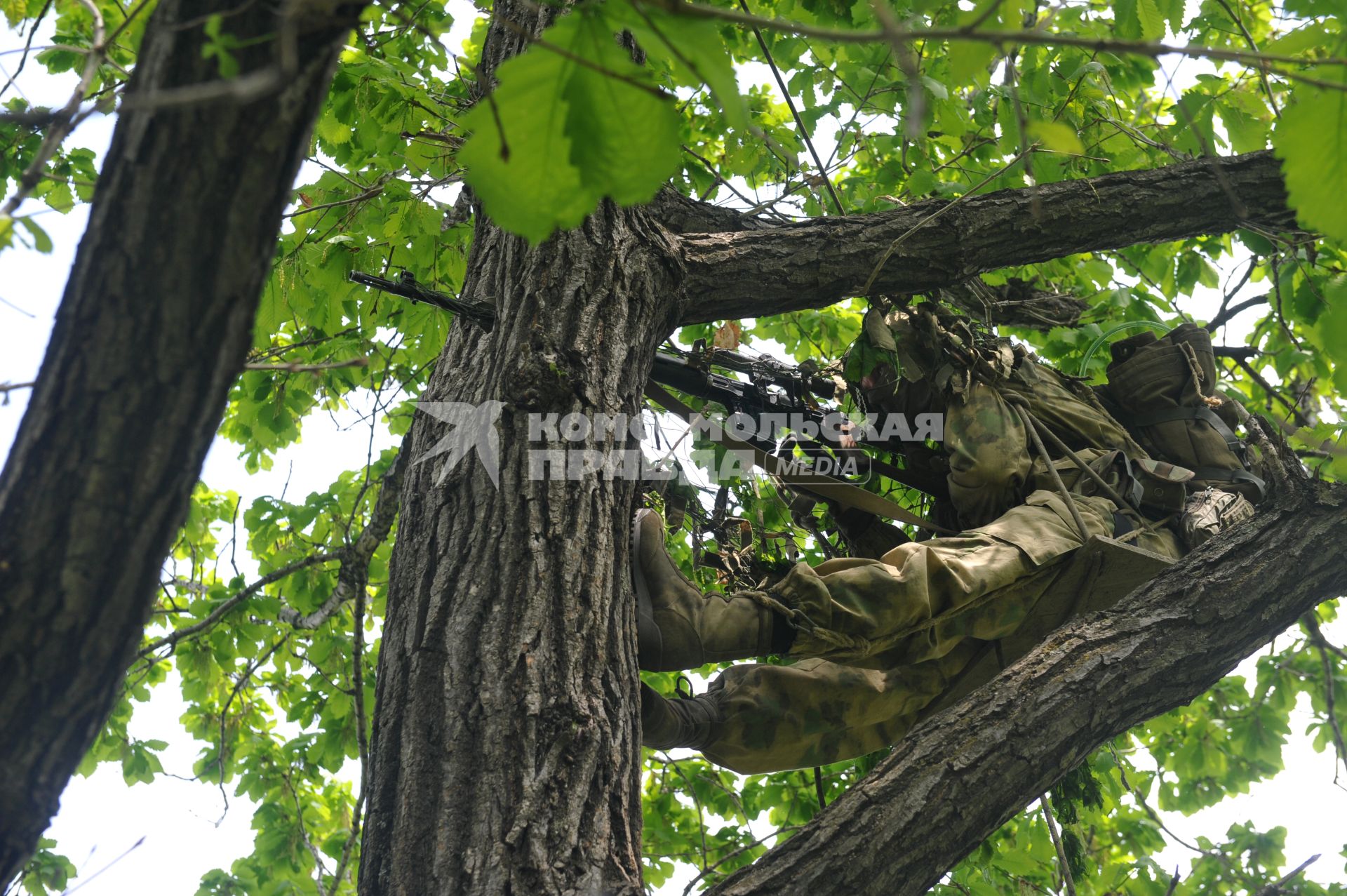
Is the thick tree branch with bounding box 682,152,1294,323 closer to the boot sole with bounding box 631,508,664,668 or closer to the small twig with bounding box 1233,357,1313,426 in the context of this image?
the boot sole with bounding box 631,508,664,668

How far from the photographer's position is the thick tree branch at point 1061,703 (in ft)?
6.14

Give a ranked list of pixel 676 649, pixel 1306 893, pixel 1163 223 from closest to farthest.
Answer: pixel 676 649
pixel 1163 223
pixel 1306 893

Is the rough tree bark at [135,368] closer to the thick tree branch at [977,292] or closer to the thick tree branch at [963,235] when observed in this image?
the thick tree branch at [963,235]

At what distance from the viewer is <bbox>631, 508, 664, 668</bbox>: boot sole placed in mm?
2471

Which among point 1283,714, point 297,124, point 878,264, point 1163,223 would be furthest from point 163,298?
point 1283,714

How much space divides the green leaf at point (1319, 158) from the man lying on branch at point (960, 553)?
5.66ft

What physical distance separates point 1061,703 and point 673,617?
898 mm

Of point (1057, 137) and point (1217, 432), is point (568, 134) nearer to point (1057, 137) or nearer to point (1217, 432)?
point (1057, 137)

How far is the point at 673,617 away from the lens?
2523mm

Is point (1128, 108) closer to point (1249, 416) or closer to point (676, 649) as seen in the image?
point (1249, 416)

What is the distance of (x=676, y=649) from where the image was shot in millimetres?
2537

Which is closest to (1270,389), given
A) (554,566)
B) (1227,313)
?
(1227,313)

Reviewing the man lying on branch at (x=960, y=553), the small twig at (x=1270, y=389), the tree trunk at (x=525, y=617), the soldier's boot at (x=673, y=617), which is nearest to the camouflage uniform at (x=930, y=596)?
the man lying on branch at (x=960, y=553)

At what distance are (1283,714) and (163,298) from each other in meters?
6.40
